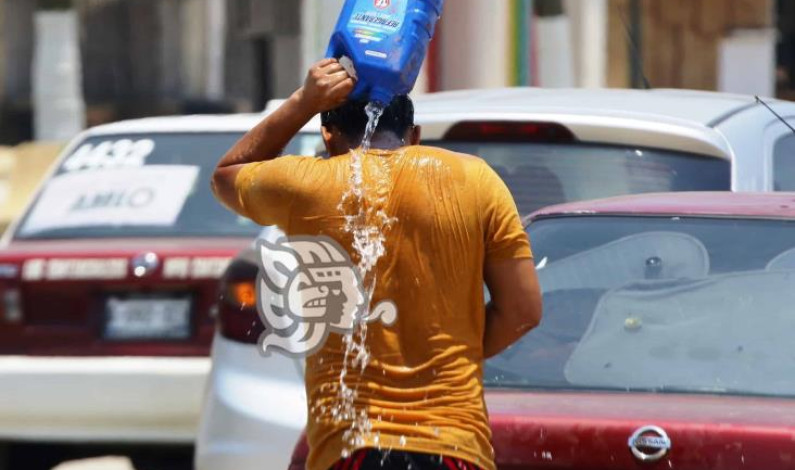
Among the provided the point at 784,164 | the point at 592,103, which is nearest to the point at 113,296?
the point at 592,103

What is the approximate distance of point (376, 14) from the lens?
3680 mm

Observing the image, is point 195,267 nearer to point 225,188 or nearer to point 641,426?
point 225,188

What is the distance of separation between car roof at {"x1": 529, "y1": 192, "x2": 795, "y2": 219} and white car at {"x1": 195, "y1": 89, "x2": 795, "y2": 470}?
0.69 meters

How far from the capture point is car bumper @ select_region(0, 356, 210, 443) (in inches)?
279

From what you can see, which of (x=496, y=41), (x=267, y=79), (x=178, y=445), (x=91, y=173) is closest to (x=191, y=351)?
(x=178, y=445)

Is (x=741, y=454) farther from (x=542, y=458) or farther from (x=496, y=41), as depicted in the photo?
(x=496, y=41)

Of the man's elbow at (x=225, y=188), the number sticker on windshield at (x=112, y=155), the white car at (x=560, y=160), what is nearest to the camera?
the man's elbow at (x=225, y=188)

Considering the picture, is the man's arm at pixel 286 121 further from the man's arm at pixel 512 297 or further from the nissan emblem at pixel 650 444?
the nissan emblem at pixel 650 444

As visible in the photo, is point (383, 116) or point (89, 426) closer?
point (383, 116)

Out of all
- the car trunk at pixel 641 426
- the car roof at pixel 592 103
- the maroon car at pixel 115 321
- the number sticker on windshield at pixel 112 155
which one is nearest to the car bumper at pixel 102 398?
the maroon car at pixel 115 321

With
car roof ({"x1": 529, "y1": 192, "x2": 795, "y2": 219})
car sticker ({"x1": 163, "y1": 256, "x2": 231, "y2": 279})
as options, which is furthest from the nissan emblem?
car sticker ({"x1": 163, "y1": 256, "x2": 231, "y2": 279})

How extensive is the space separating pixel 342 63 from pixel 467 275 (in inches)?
18.2

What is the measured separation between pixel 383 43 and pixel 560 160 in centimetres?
198

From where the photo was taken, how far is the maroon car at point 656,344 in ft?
12.3
